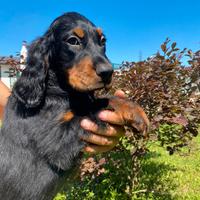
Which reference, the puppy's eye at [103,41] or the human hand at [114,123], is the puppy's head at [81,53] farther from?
the human hand at [114,123]

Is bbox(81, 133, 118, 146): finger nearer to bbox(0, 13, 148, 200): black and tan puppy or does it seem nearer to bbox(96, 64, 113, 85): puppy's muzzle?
bbox(0, 13, 148, 200): black and tan puppy

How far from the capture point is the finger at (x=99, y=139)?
2568mm

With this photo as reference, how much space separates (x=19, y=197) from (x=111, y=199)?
2253 millimetres

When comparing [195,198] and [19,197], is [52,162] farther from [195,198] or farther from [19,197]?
[195,198]

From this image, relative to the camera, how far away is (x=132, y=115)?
2.43 meters

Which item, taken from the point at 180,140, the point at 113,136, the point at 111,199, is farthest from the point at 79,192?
the point at 113,136

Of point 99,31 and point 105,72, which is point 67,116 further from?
point 99,31

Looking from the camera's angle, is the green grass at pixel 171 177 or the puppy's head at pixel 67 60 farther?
the green grass at pixel 171 177

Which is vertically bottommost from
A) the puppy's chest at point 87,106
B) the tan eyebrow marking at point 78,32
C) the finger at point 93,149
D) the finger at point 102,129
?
the finger at point 93,149

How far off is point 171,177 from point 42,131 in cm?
349

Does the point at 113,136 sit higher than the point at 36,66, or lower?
lower

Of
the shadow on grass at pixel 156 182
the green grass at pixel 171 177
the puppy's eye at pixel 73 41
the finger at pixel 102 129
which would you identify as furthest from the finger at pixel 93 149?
the shadow on grass at pixel 156 182

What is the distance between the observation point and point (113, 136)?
2635mm

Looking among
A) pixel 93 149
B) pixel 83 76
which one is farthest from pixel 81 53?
pixel 93 149
